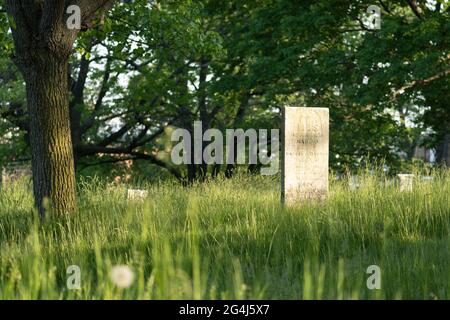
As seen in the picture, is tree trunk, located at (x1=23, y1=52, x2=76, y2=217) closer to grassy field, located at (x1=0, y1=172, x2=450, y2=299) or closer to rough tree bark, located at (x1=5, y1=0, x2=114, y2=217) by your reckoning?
rough tree bark, located at (x1=5, y1=0, x2=114, y2=217)

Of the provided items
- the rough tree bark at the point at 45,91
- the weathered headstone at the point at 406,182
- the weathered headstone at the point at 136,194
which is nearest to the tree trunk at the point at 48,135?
the rough tree bark at the point at 45,91

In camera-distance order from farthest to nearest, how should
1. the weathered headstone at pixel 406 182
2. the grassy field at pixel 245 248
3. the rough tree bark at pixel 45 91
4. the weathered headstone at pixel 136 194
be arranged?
the weathered headstone at pixel 136 194 < the weathered headstone at pixel 406 182 < the rough tree bark at pixel 45 91 < the grassy field at pixel 245 248

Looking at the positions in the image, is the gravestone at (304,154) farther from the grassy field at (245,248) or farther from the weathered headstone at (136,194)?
the weathered headstone at (136,194)

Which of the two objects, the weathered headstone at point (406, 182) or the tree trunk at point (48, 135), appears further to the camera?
the weathered headstone at point (406, 182)

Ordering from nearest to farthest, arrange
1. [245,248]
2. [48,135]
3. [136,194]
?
[245,248], [48,135], [136,194]

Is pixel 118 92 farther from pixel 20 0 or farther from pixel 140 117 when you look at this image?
pixel 20 0

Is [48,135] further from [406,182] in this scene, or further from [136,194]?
[406,182]

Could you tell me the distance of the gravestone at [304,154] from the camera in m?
10.2

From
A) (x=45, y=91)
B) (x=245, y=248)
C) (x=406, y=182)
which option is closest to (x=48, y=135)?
(x=45, y=91)

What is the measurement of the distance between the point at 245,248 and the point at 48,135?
11.6 feet

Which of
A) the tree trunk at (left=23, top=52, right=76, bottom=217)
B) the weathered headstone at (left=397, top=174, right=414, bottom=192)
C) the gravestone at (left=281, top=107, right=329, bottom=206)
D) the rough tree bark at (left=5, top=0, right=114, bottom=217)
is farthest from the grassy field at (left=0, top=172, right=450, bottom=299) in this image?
the rough tree bark at (left=5, top=0, right=114, bottom=217)

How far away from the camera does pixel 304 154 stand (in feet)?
34.2

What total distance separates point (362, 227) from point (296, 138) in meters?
3.40

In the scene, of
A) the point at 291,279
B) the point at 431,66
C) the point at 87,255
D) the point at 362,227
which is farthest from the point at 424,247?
the point at 431,66
